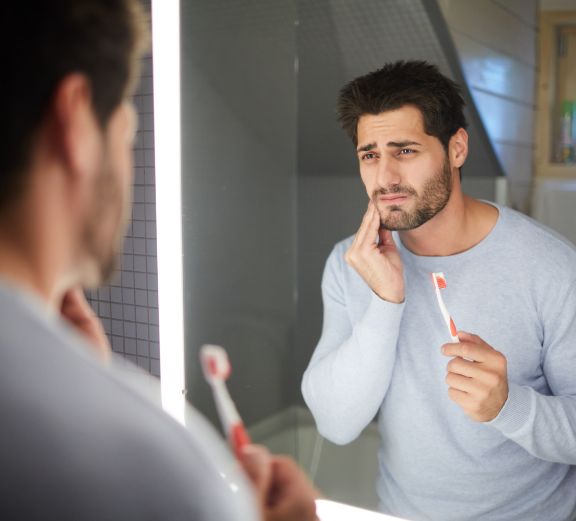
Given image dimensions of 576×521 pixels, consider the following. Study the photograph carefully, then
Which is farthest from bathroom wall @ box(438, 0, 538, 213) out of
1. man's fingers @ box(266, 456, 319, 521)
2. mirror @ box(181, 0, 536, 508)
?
man's fingers @ box(266, 456, 319, 521)

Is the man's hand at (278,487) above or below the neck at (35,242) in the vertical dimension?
below

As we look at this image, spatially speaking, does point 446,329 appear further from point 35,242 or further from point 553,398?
point 35,242

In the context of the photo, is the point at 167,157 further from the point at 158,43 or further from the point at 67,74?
the point at 67,74

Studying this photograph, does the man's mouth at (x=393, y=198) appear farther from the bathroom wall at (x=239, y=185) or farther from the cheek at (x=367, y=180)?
the bathroom wall at (x=239, y=185)

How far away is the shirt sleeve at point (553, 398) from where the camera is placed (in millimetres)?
850

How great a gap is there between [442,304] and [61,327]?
24.5 inches

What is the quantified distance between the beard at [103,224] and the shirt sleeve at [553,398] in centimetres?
61

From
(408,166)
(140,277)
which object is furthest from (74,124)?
(140,277)

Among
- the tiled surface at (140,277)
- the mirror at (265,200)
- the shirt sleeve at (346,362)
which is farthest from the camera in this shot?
the tiled surface at (140,277)

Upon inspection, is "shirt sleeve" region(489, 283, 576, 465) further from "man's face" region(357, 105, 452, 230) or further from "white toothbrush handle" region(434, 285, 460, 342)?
"man's face" region(357, 105, 452, 230)

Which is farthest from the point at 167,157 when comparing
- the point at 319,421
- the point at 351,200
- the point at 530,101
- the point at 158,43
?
the point at 530,101

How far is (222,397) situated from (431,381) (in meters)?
0.54

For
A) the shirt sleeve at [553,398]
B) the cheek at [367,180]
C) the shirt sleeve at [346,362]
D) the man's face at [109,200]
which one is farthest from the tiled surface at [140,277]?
the man's face at [109,200]

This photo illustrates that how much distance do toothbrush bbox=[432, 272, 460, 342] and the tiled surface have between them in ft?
2.04
